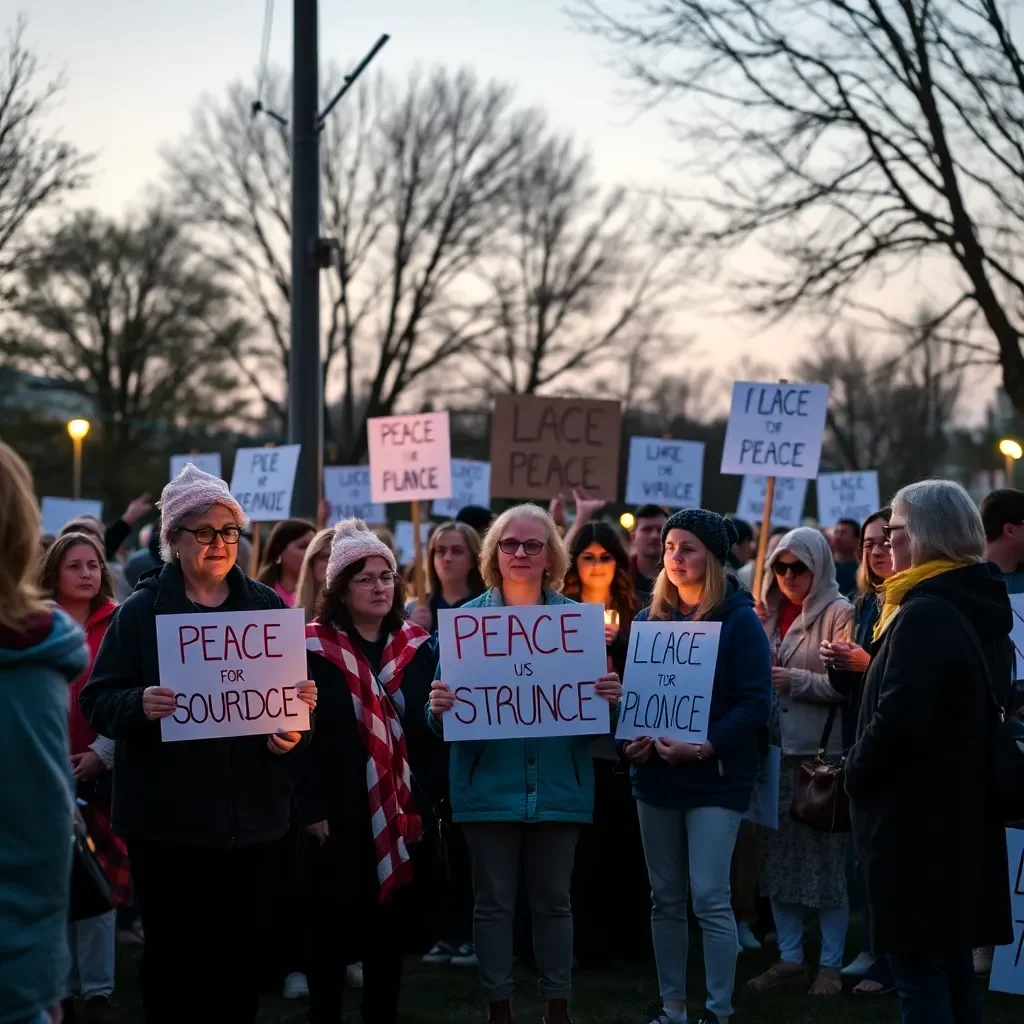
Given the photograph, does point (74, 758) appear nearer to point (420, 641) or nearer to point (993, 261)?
point (420, 641)

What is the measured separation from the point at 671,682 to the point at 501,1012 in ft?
4.77

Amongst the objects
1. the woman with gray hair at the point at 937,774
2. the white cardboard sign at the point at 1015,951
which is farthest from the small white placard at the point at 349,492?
the woman with gray hair at the point at 937,774

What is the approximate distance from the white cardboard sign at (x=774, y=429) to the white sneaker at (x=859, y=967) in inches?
118

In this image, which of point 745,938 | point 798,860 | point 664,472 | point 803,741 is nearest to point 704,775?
point 803,741

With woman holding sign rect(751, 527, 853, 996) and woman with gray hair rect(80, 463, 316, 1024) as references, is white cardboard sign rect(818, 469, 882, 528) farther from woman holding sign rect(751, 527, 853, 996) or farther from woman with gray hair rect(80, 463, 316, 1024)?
woman with gray hair rect(80, 463, 316, 1024)

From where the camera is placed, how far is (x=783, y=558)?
7.73 m

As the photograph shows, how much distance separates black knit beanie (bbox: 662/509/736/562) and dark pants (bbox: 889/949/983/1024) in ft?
6.50

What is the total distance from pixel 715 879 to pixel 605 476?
4676mm

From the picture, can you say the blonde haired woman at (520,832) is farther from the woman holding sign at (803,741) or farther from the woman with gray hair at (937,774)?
the woman holding sign at (803,741)

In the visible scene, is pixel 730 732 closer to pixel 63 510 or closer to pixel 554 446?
pixel 554 446

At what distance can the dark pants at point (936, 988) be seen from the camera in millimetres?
4926

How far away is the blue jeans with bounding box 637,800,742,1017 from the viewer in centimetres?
620

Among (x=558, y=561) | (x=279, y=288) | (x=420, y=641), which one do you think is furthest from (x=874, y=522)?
(x=279, y=288)

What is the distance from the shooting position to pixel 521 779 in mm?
6082
